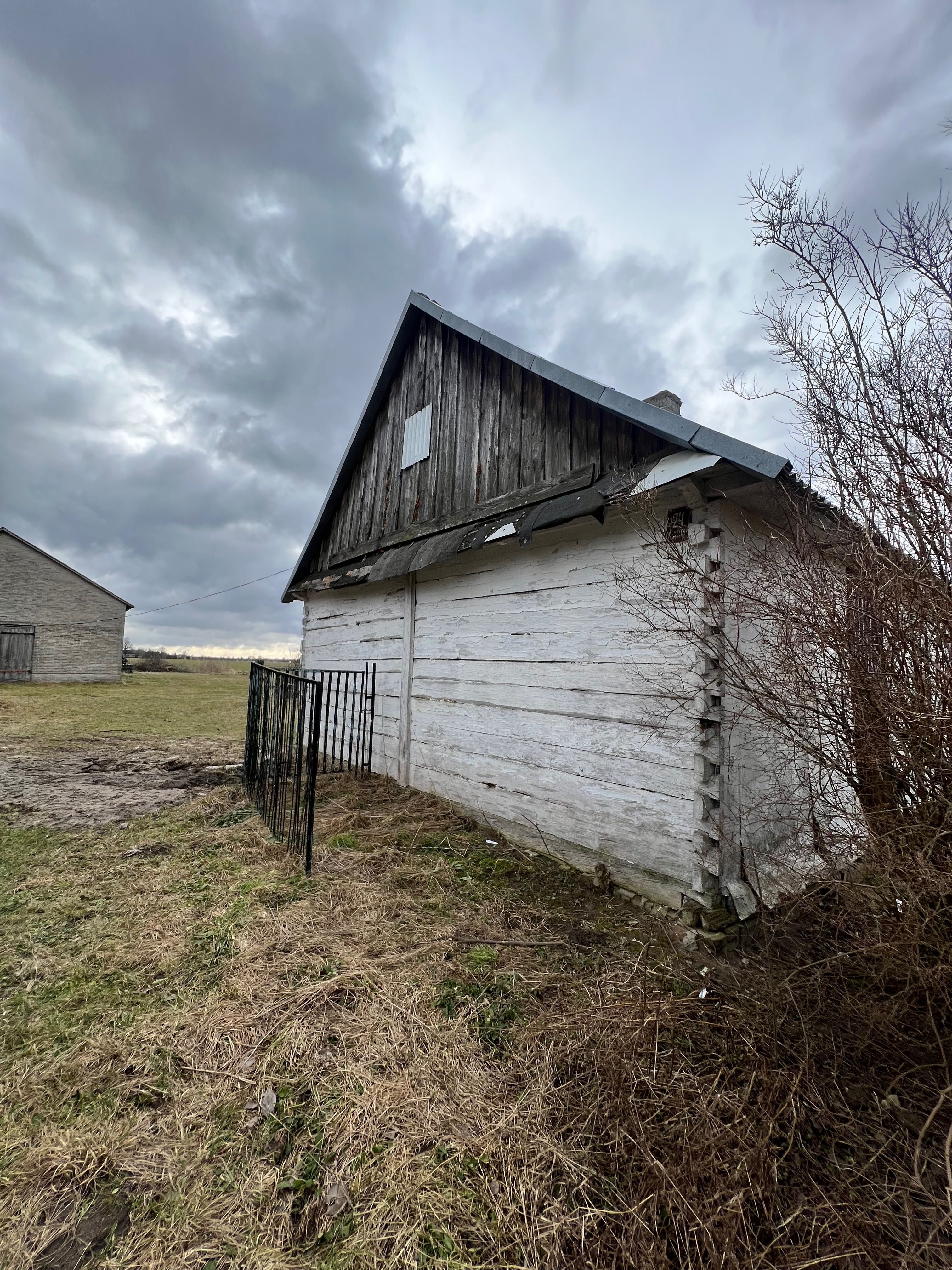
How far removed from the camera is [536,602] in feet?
16.6

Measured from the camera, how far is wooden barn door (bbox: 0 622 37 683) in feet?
78.1

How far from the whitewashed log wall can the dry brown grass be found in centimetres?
73

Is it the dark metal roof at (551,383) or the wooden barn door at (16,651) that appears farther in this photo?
the wooden barn door at (16,651)

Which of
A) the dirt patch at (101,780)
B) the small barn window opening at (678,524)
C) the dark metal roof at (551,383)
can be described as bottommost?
the dirt patch at (101,780)

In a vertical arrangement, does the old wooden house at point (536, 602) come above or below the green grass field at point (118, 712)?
above

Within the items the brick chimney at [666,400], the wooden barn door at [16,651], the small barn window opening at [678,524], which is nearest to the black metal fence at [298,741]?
the small barn window opening at [678,524]

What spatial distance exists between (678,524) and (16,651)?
3007 centimetres

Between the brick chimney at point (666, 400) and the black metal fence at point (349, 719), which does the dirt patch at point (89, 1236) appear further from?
the brick chimney at point (666, 400)

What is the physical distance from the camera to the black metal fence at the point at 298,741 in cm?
460

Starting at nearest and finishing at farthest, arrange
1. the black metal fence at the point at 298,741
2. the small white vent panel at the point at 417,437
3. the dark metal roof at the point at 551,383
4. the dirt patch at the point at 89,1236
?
the dirt patch at the point at 89,1236
the dark metal roof at the point at 551,383
the black metal fence at the point at 298,741
the small white vent panel at the point at 417,437

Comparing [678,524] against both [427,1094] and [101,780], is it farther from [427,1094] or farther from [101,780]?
[101,780]

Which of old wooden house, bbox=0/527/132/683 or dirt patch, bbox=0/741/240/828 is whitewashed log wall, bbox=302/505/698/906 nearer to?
dirt patch, bbox=0/741/240/828

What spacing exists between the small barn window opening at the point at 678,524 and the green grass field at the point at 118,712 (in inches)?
444

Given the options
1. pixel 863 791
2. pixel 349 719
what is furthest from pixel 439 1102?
pixel 349 719
